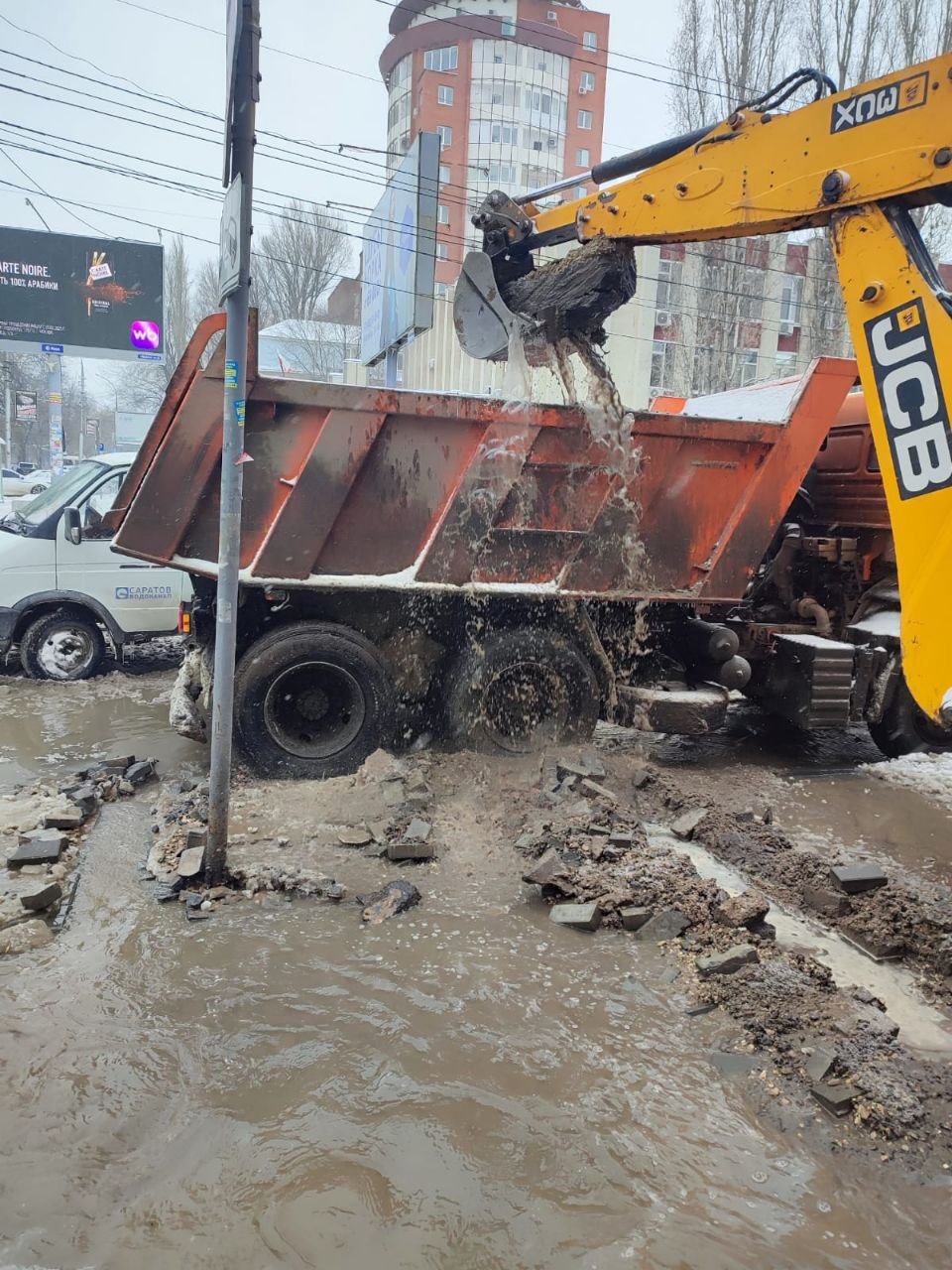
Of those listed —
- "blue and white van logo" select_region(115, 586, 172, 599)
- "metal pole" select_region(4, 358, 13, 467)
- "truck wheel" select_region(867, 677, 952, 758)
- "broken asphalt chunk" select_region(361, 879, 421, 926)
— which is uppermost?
"metal pole" select_region(4, 358, 13, 467)

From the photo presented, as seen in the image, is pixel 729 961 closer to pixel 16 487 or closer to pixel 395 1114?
pixel 395 1114

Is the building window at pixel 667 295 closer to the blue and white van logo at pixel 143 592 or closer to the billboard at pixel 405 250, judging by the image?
the billboard at pixel 405 250

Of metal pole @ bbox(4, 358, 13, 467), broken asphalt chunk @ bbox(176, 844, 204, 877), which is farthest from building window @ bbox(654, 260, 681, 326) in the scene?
metal pole @ bbox(4, 358, 13, 467)

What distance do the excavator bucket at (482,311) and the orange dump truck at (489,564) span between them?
1.48 ft

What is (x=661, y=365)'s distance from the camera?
109ft

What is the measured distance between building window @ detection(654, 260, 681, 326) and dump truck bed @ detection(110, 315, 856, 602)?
2406 cm

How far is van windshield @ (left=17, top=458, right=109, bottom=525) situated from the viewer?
8.03 meters

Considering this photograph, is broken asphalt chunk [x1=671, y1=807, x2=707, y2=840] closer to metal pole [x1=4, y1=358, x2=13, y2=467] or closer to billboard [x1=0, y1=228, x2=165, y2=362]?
billboard [x1=0, y1=228, x2=165, y2=362]

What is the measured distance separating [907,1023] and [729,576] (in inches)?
140

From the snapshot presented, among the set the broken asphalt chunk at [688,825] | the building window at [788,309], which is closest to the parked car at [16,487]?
the building window at [788,309]

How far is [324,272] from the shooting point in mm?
36781

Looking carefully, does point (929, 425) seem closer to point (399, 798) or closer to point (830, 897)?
point (830, 897)

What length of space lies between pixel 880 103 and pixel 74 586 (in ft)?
23.4

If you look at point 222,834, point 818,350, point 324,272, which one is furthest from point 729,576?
point 324,272
